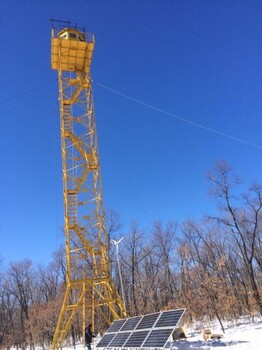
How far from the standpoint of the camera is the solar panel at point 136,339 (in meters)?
10.2

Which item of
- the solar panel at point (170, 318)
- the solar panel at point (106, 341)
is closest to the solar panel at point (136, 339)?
the solar panel at point (170, 318)

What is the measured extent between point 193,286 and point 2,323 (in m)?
43.0

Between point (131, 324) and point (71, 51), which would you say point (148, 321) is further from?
point (71, 51)

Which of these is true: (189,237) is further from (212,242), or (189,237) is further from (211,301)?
(211,301)

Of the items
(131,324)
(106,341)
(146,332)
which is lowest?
(106,341)

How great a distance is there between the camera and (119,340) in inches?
477

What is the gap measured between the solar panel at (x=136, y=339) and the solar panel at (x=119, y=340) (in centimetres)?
47

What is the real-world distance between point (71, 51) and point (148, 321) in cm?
2017

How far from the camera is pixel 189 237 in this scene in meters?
47.4

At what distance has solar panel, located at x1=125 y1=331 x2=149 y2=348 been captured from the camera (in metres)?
10.2

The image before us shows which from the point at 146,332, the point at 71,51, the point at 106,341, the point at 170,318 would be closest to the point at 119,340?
the point at 106,341

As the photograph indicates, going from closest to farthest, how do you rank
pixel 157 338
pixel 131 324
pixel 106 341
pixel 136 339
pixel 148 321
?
Result: pixel 157 338, pixel 136 339, pixel 148 321, pixel 131 324, pixel 106 341

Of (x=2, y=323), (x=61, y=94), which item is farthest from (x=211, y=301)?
(x=2, y=323)

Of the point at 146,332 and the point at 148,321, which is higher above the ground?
the point at 148,321
